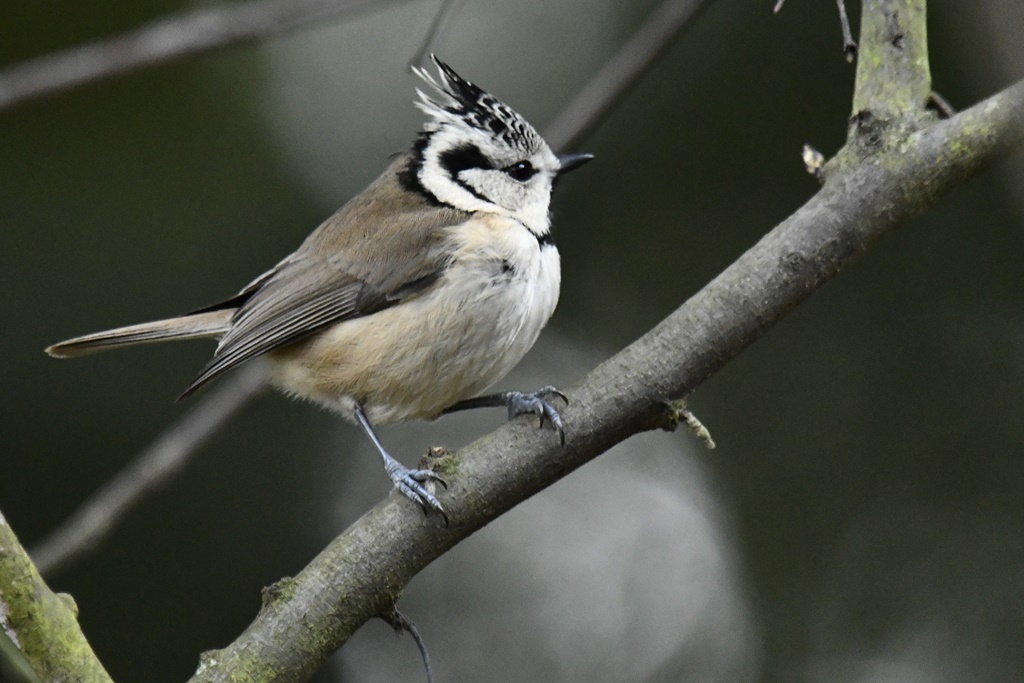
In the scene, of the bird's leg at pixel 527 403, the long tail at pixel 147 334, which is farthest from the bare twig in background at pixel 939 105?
the long tail at pixel 147 334

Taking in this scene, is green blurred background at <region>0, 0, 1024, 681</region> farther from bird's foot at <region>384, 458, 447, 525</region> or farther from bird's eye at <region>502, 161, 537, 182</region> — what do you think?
bird's foot at <region>384, 458, 447, 525</region>

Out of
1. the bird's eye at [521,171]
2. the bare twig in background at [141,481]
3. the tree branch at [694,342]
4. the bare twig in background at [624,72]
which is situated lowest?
the tree branch at [694,342]

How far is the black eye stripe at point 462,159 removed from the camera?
3.63 meters

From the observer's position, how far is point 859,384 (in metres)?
5.29

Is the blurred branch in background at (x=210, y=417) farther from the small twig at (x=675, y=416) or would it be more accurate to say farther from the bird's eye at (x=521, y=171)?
the small twig at (x=675, y=416)

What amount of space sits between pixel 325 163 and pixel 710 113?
2.04 m

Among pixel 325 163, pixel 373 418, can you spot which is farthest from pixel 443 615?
pixel 373 418

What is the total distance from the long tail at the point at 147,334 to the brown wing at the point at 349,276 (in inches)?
3.3

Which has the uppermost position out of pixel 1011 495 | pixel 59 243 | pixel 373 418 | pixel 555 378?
pixel 59 243

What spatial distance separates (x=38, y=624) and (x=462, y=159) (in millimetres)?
2239

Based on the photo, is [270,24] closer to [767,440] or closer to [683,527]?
[767,440]

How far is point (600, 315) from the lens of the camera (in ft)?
18.5

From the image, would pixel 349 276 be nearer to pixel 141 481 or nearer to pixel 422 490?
pixel 141 481

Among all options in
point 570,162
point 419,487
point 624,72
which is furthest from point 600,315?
point 419,487
